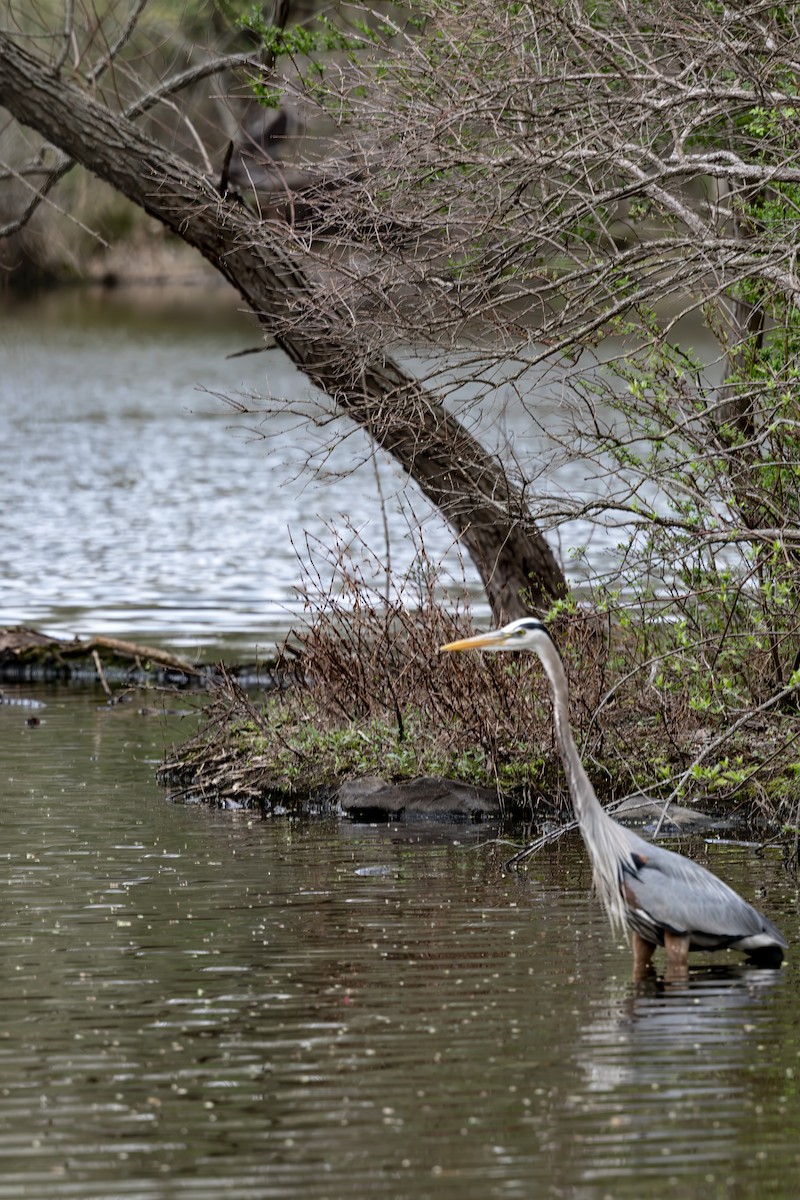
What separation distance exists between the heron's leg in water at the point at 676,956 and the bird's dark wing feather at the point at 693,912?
4 centimetres

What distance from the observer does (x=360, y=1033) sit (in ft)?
23.6

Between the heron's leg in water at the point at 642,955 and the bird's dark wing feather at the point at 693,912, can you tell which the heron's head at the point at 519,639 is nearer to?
the bird's dark wing feather at the point at 693,912

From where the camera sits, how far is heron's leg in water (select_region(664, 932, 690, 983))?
8.14m

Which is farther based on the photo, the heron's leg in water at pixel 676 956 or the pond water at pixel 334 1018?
the heron's leg in water at pixel 676 956

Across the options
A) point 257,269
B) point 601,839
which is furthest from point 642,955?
point 257,269

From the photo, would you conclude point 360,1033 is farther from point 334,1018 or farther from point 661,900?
point 661,900

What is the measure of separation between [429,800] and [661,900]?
12.9 feet

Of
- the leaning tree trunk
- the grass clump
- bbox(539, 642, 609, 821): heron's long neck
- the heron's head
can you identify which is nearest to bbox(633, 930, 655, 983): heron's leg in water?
bbox(539, 642, 609, 821): heron's long neck

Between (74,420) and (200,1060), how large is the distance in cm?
3640

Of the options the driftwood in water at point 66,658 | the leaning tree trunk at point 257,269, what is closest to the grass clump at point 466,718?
the leaning tree trunk at point 257,269

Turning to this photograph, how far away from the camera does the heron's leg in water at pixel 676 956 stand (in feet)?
26.7

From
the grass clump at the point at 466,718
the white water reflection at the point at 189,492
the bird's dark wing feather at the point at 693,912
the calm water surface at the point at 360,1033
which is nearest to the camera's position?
the calm water surface at the point at 360,1033

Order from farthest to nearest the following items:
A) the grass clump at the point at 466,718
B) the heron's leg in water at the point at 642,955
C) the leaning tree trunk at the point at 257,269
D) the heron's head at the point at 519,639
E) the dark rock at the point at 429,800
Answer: the leaning tree trunk at the point at 257,269
the dark rock at the point at 429,800
the grass clump at the point at 466,718
the heron's head at the point at 519,639
the heron's leg in water at the point at 642,955

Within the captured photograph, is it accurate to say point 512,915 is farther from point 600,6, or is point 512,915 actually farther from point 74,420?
point 74,420
